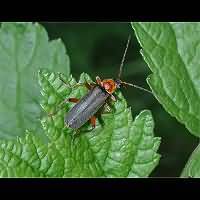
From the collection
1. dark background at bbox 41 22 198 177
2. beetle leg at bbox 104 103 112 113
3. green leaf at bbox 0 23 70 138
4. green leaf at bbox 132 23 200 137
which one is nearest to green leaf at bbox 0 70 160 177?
beetle leg at bbox 104 103 112 113

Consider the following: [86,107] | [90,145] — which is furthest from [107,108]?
[90,145]

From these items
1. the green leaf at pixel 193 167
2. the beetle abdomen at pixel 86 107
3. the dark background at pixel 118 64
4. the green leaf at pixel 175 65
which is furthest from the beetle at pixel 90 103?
the dark background at pixel 118 64

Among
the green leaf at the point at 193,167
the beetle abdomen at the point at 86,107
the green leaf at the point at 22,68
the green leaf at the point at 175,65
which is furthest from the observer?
the green leaf at the point at 22,68

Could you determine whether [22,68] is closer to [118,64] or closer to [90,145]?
[90,145]

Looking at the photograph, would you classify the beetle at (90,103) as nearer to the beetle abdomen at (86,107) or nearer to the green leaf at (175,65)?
the beetle abdomen at (86,107)

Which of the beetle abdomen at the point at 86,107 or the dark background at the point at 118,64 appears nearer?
the beetle abdomen at the point at 86,107

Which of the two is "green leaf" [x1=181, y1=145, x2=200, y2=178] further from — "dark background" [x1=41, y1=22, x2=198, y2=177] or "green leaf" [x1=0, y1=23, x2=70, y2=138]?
"dark background" [x1=41, y1=22, x2=198, y2=177]

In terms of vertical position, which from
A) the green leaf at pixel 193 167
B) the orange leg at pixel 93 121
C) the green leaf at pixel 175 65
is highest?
the green leaf at pixel 175 65
